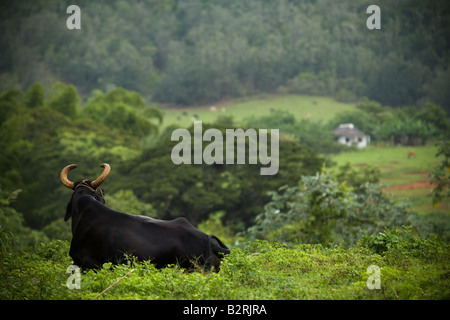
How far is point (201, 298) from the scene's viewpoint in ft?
20.8

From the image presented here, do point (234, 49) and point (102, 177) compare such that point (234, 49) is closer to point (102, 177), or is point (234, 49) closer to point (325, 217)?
point (325, 217)

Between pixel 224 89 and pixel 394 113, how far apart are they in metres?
30.7

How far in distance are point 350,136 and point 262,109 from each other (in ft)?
55.6

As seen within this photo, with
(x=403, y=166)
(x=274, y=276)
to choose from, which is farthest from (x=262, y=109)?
(x=274, y=276)

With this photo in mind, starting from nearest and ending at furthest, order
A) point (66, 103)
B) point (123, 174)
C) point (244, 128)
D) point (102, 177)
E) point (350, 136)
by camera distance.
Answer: point (102, 177) < point (123, 174) < point (244, 128) < point (66, 103) < point (350, 136)

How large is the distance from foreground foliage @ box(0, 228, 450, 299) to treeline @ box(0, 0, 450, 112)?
61273 mm

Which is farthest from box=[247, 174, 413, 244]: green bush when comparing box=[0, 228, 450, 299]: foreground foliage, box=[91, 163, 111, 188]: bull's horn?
box=[91, 163, 111, 188]: bull's horn

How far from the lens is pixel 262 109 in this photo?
2876 inches

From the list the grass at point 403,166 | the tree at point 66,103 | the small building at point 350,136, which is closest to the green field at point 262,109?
the small building at point 350,136

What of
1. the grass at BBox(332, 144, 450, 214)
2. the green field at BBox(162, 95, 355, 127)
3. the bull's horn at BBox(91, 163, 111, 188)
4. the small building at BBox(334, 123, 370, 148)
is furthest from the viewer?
the green field at BBox(162, 95, 355, 127)

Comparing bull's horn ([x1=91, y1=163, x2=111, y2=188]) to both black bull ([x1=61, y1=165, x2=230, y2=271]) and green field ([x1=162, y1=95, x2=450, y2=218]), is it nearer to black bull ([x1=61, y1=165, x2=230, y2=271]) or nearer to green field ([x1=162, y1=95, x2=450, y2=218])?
black bull ([x1=61, y1=165, x2=230, y2=271])

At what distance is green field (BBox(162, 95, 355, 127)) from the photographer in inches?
2709

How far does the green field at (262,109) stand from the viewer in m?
68.8
